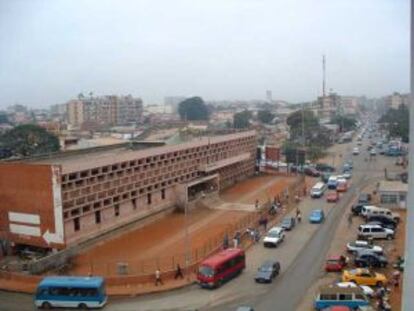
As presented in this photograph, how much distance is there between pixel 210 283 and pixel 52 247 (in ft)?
11.1

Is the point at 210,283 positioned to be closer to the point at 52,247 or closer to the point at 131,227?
the point at 52,247

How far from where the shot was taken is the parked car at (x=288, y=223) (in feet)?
38.8

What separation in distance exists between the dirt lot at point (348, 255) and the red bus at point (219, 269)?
1.20 meters

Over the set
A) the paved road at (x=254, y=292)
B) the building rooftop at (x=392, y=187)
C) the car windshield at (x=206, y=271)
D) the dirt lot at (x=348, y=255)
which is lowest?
the paved road at (x=254, y=292)

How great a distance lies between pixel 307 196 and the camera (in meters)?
16.0

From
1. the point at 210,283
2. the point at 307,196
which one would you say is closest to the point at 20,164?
the point at 210,283

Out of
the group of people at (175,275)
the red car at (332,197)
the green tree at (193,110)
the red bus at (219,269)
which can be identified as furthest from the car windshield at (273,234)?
the green tree at (193,110)

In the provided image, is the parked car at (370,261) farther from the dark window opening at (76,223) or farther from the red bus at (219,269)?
the dark window opening at (76,223)

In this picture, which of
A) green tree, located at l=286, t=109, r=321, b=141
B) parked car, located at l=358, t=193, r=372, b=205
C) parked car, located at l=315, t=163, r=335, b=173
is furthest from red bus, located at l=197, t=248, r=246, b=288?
green tree, located at l=286, t=109, r=321, b=141

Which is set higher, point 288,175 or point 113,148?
point 113,148

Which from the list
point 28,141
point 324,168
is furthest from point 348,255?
point 28,141

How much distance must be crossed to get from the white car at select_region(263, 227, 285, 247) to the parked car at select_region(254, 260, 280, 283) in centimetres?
151

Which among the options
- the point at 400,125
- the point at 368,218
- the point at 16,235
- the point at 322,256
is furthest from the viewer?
the point at 400,125

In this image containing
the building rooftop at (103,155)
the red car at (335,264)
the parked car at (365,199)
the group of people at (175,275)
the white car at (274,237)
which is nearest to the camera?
the group of people at (175,275)
